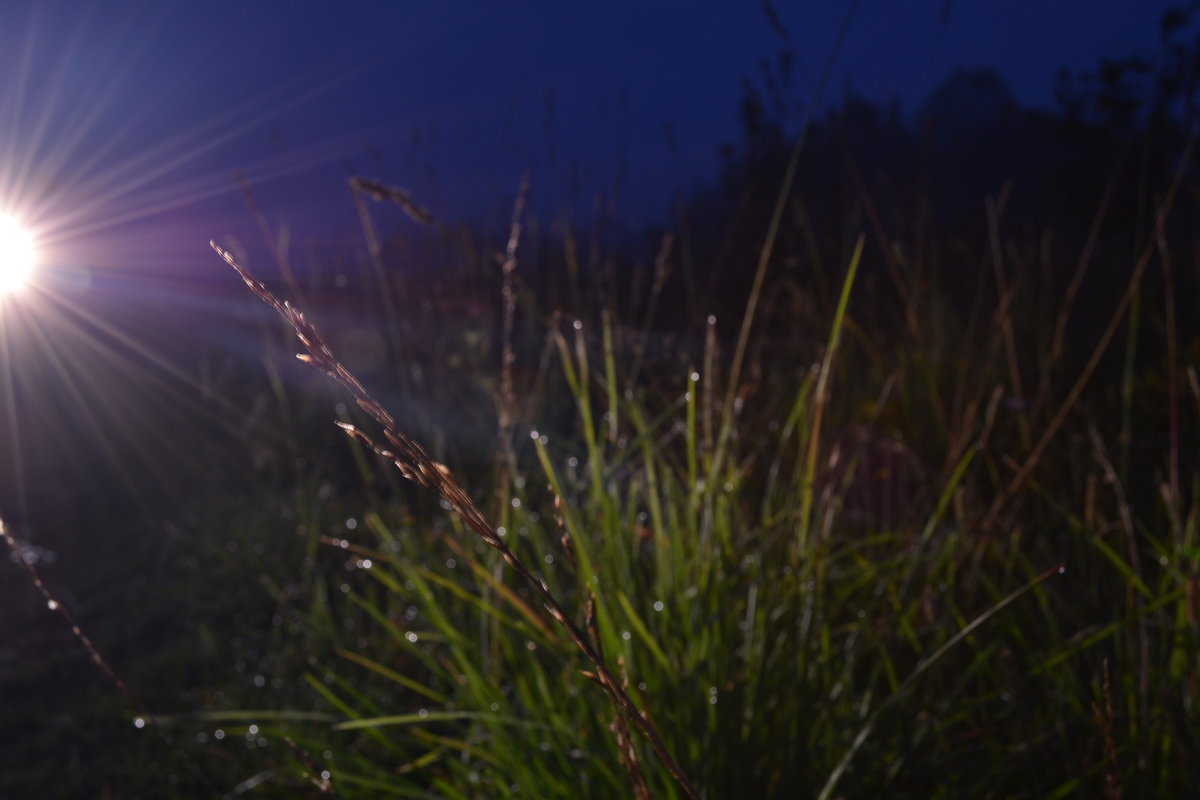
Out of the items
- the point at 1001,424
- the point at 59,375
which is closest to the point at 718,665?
the point at 1001,424

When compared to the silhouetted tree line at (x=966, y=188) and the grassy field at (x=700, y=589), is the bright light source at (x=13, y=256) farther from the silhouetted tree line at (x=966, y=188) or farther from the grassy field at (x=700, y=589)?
the silhouetted tree line at (x=966, y=188)

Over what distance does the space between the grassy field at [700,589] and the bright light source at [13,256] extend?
105 centimetres

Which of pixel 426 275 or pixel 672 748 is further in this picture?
pixel 426 275

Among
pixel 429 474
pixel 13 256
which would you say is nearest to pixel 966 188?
pixel 13 256

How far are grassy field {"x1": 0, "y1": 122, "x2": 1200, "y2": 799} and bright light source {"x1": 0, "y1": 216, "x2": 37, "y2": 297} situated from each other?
3.46 ft

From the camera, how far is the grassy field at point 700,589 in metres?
1.10

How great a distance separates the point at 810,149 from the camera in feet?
21.4

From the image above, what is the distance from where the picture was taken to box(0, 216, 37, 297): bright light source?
3.31 metres

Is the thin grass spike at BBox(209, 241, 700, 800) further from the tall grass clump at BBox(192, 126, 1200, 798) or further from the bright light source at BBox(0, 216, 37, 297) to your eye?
the bright light source at BBox(0, 216, 37, 297)

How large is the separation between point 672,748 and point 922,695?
464mm

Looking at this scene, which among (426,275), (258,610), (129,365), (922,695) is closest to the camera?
(922,695)

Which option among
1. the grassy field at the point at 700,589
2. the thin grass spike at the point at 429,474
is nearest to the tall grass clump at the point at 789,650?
the grassy field at the point at 700,589

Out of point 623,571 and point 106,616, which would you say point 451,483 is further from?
point 106,616

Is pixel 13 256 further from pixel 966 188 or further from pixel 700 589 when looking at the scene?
pixel 966 188
